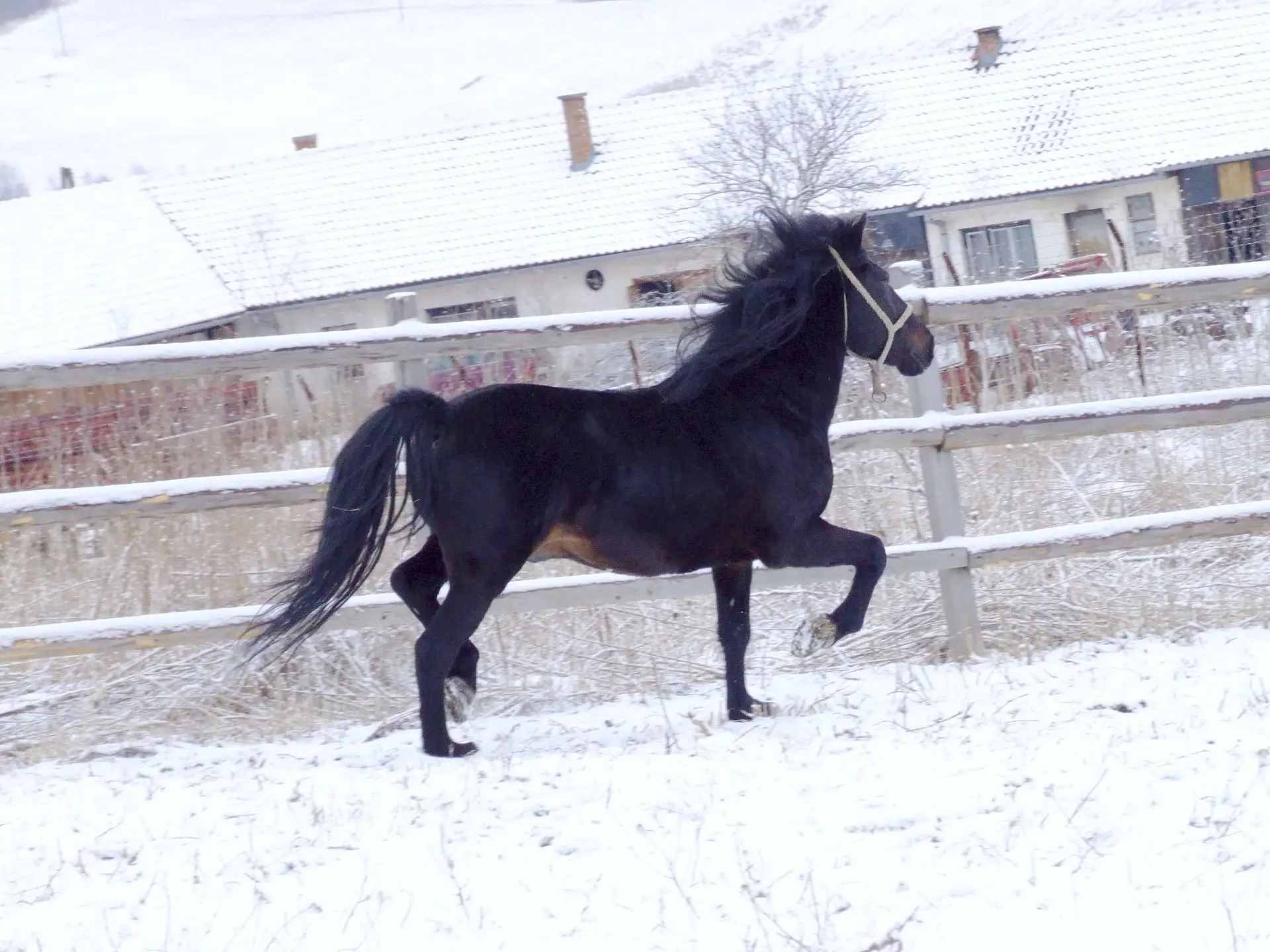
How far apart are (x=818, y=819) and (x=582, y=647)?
2.30m

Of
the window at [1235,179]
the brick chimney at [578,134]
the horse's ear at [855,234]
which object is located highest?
the brick chimney at [578,134]

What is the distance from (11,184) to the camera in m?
88.2

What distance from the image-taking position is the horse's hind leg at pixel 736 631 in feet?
16.4

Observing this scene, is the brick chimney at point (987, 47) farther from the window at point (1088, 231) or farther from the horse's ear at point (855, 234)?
the horse's ear at point (855, 234)

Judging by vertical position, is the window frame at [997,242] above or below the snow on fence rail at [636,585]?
above

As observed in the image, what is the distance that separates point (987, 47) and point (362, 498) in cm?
2709

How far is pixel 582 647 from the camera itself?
5922 mm

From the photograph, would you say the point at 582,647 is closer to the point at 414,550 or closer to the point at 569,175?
the point at 414,550

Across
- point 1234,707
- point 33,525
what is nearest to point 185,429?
point 33,525

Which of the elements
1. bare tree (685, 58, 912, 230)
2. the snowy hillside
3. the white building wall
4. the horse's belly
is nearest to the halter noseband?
the horse's belly

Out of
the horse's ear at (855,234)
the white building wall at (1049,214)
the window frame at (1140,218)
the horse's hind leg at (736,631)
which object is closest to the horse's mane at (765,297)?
the horse's ear at (855,234)

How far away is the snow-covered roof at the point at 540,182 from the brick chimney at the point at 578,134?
288 mm

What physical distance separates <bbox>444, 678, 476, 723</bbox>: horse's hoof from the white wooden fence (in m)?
0.39

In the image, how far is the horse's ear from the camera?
16.5 feet
